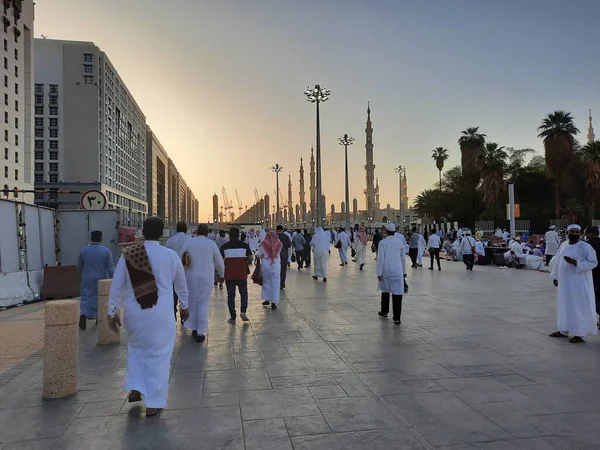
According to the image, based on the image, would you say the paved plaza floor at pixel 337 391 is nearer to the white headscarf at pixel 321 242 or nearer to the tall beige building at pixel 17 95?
the white headscarf at pixel 321 242

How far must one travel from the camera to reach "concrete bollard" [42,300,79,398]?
480 centimetres

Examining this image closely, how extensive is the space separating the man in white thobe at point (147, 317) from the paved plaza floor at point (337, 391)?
0.85ft

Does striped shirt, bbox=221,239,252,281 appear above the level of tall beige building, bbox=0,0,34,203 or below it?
below

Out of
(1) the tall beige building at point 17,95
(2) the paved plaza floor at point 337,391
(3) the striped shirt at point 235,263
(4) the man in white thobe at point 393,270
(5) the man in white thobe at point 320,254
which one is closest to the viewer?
(2) the paved plaza floor at point 337,391

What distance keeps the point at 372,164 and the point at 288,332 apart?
67764 mm

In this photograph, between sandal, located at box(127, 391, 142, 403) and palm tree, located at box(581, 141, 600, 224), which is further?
palm tree, located at box(581, 141, 600, 224)

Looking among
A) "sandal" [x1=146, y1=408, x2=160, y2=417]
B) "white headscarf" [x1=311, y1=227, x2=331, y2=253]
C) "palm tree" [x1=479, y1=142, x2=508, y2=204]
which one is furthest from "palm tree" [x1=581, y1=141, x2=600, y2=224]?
"sandal" [x1=146, y1=408, x2=160, y2=417]

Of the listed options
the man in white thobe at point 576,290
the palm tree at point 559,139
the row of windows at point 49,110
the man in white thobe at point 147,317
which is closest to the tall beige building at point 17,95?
the row of windows at point 49,110

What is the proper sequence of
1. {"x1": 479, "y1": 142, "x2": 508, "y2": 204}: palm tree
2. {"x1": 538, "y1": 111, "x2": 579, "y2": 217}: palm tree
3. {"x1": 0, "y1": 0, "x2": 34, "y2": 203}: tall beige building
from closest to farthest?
1. {"x1": 538, "y1": 111, "x2": 579, "y2": 217}: palm tree
2. {"x1": 479, "y1": 142, "x2": 508, "y2": 204}: palm tree
3. {"x1": 0, "y1": 0, "x2": 34, "y2": 203}: tall beige building

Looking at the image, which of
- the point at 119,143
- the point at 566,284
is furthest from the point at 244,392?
the point at 119,143

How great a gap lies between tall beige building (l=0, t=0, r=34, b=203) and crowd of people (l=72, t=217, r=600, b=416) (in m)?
62.4

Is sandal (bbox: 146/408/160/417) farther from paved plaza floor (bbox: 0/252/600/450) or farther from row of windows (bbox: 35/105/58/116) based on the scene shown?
row of windows (bbox: 35/105/58/116)

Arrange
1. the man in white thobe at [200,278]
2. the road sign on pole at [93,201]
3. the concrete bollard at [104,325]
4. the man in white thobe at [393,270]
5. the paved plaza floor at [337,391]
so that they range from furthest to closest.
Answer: the road sign on pole at [93,201] → the man in white thobe at [393,270] → the man in white thobe at [200,278] → the concrete bollard at [104,325] → the paved plaza floor at [337,391]

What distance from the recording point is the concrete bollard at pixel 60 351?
4.80 m
